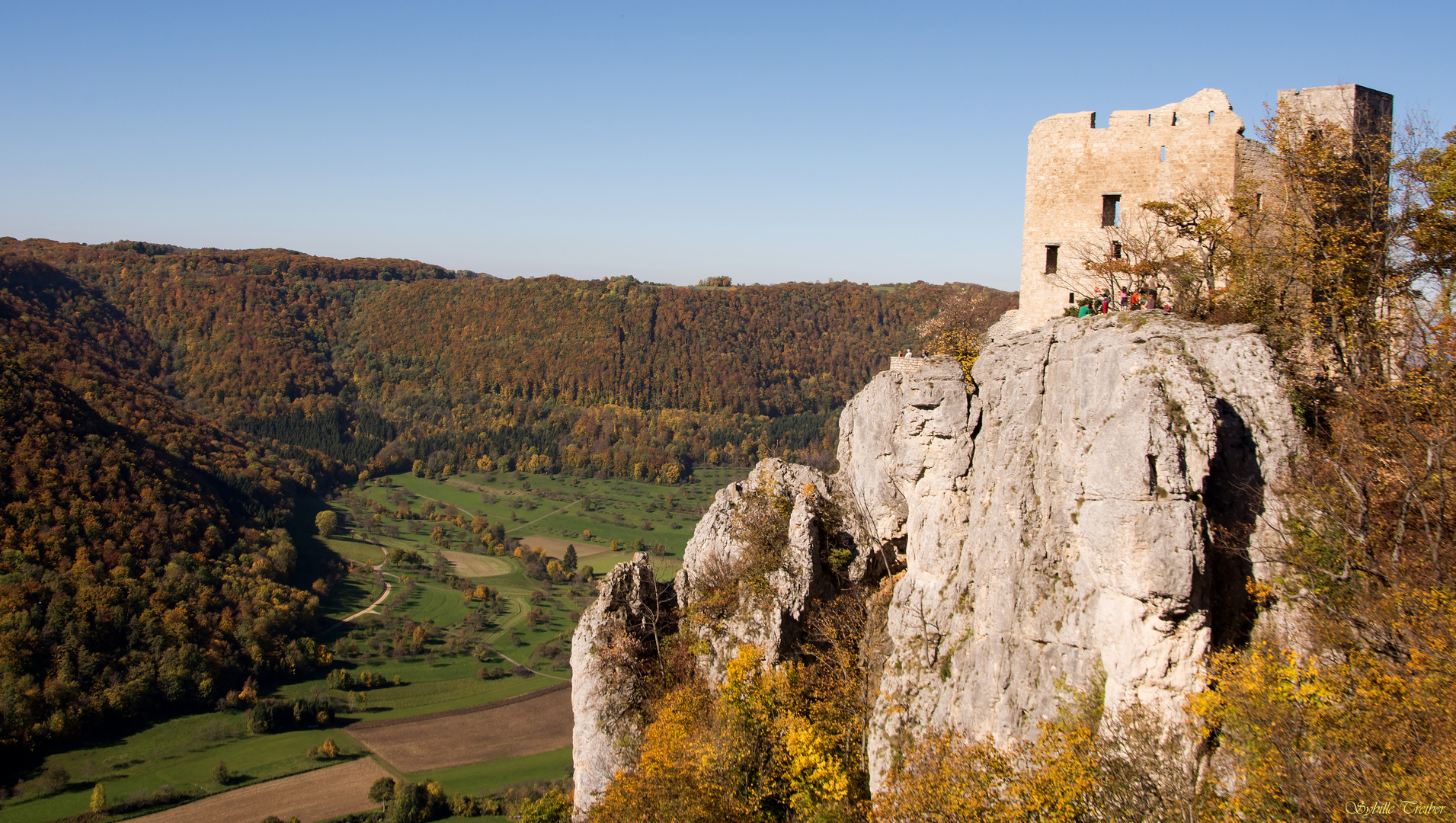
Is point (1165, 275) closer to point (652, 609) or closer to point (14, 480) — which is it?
point (652, 609)

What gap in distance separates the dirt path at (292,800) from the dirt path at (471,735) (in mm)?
3272

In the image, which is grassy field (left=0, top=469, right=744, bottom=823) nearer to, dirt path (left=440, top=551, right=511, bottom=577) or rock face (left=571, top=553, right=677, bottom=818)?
dirt path (left=440, top=551, right=511, bottom=577)

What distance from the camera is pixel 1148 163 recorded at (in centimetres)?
2178

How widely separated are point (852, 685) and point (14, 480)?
77380 mm

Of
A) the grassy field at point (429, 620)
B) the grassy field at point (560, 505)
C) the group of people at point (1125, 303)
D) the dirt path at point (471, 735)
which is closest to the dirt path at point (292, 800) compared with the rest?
the grassy field at point (429, 620)

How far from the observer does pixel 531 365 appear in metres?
180

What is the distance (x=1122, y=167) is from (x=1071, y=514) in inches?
409

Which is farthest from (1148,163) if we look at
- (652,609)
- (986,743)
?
(652,609)

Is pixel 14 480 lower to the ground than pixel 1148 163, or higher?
lower

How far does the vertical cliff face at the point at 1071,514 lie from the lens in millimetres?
15039

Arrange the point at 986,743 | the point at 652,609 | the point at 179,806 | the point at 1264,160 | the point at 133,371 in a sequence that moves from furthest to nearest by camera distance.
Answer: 1. the point at 133,371
2. the point at 179,806
3. the point at 652,609
4. the point at 1264,160
5. the point at 986,743

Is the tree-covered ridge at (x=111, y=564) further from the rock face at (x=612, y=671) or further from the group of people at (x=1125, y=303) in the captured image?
the group of people at (x=1125, y=303)

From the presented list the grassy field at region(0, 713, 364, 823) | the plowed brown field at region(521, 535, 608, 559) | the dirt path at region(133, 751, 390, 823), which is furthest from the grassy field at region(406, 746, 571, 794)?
the plowed brown field at region(521, 535, 608, 559)

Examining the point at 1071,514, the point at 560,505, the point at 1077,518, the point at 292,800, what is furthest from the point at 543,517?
the point at 1077,518
